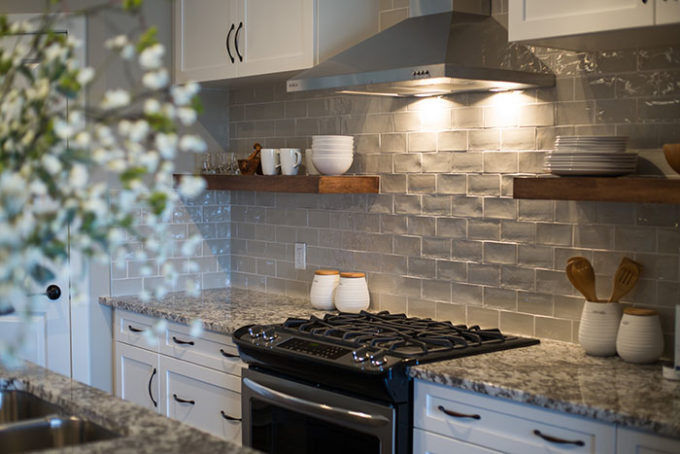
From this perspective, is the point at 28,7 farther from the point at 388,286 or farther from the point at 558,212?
the point at 558,212

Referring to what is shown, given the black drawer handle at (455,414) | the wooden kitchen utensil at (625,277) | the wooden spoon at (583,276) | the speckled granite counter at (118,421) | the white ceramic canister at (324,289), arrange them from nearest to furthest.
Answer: the speckled granite counter at (118,421), the black drawer handle at (455,414), the wooden kitchen utensil at (625,277), the wooden spoon at (583,276), the white ceramic canister at (324,289)

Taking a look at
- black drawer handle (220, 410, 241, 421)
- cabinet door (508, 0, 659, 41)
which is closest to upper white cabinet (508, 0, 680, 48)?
cabinet door (508, 0, 659, 41)

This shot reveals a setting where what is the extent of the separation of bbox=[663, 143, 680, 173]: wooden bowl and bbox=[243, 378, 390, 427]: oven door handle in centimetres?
117

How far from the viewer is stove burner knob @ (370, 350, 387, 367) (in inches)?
108

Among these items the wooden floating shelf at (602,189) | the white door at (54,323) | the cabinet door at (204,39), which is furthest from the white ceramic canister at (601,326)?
the white door at (54,323)

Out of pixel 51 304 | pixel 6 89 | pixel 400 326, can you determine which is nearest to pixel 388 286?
pixel 400 326

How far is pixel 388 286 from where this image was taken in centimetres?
381

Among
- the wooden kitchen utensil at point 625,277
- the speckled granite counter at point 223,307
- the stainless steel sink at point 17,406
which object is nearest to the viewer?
the stainless steel sink at point 17,406

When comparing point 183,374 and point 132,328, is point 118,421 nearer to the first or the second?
point 183,374

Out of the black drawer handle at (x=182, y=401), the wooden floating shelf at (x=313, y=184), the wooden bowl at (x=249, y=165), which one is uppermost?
the wooden bowl at (x=249, y=165)

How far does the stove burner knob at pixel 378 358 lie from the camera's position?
274cm

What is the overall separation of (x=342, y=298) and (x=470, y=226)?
26.7 inches

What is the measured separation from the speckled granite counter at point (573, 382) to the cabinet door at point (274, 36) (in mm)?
1519

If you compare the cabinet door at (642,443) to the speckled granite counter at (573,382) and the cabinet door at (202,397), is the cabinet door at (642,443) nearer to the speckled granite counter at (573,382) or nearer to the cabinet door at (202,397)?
the speckled granite counter at (573,382)
